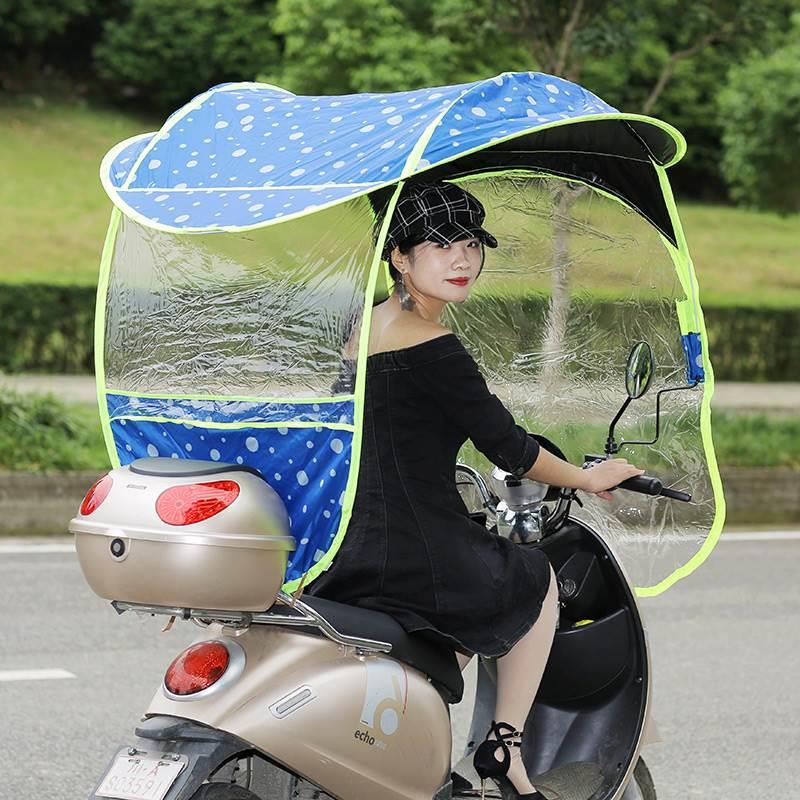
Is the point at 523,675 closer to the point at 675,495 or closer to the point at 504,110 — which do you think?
the point at 675,495

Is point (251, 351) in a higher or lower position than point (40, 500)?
higher

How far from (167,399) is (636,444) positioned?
1.20 metres

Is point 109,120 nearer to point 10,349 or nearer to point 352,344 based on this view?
point 10,349

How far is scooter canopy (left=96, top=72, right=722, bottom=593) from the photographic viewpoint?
10.4ft

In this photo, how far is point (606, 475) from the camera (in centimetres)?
362

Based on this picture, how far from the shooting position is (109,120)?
46969mm

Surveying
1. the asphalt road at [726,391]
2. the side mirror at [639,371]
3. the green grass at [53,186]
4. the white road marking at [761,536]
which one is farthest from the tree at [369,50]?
the side mirror at [639,371]

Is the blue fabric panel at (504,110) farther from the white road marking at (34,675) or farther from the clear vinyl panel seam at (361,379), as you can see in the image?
the white road marking at (34,675)

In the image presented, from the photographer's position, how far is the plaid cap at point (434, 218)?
340cm

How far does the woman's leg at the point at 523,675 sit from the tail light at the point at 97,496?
1.01m

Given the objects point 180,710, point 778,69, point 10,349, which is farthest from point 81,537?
point 778,69

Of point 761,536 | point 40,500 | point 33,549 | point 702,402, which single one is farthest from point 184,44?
point 702,402

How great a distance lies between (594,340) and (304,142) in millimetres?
1165

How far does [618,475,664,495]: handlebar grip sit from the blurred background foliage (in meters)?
8.45
